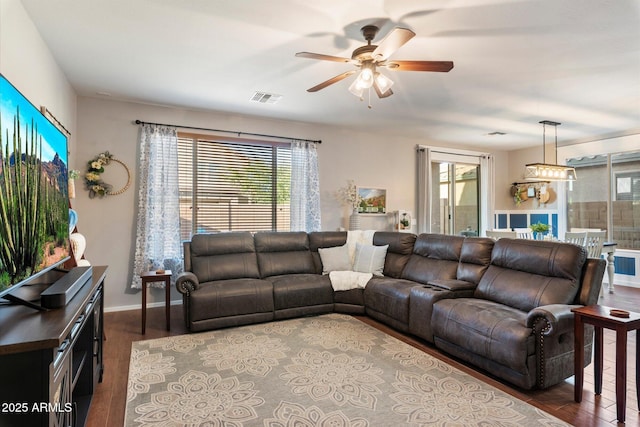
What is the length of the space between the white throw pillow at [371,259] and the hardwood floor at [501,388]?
835 millimetres

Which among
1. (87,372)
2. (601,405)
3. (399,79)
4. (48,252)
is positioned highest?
(399,79)

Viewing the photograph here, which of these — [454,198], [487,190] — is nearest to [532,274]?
[454,198]

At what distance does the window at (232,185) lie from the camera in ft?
15.7

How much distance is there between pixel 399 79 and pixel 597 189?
5.18 m

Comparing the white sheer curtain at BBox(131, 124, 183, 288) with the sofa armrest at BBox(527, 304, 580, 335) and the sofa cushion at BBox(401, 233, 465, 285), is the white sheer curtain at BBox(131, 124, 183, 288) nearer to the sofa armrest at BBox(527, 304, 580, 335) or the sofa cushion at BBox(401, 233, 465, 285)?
the sofa cushion at BBox(401, 233, 465, 285)

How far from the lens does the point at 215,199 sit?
16.2ft

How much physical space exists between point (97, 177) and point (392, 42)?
3.76 meters

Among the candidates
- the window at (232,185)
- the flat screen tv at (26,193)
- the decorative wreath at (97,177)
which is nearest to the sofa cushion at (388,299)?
the window at (232,185)

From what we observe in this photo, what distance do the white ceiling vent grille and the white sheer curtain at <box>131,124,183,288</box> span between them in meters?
1.23

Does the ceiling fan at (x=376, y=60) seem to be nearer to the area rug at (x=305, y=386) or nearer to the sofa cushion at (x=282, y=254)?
the area rug at (x=305, y=386)

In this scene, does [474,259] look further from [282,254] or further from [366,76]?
Answer: [282,254]

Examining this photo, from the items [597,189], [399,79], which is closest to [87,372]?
[399,79]

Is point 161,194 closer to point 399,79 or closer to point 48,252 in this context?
point 48,252

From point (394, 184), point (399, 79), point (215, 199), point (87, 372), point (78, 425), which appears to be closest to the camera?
point (78, 425)
